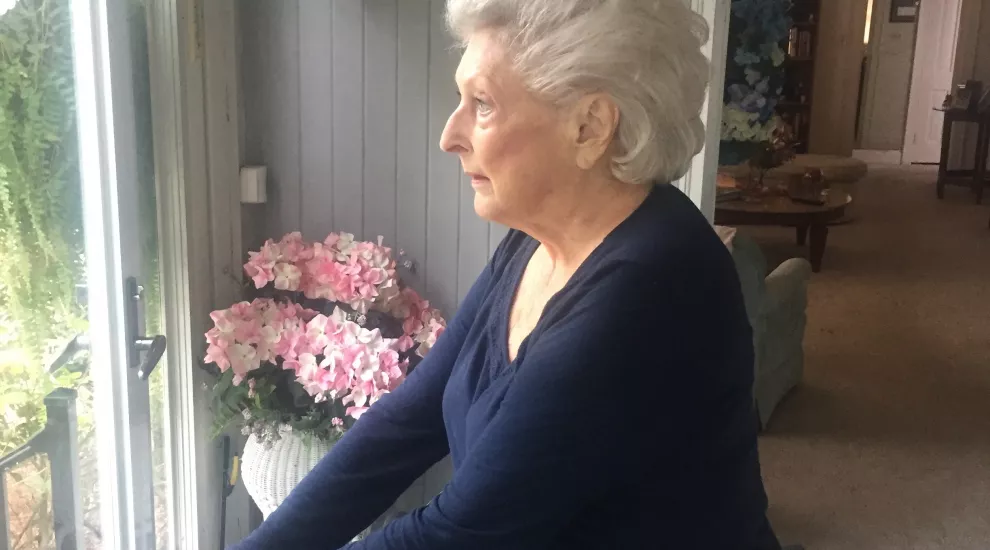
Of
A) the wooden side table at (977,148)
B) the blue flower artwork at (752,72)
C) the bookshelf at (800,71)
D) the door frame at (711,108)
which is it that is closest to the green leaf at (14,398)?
the door frame at (711,108)

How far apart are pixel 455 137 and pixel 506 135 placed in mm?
72

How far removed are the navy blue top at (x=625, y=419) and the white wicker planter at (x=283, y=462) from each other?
74 centimetres

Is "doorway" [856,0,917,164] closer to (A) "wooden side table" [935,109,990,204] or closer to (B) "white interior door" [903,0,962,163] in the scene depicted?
(B) "white interior door" [903,0,962,163]

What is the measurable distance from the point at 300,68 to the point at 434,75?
27 cm

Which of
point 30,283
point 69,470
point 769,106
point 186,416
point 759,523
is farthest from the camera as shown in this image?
point 769,106

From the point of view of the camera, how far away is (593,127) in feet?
2.94

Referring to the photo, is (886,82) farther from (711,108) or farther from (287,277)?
(287,277)

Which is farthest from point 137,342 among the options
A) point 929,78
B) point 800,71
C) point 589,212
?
point 929,78

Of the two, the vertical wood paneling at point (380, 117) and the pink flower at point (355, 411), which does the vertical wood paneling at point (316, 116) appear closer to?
the vertical wood paneling at point (380, 117)

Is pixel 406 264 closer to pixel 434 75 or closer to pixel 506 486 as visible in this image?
pixel 434 75

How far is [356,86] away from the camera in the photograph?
1.80m

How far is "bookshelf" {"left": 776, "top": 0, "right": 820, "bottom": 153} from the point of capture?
26.8 feet

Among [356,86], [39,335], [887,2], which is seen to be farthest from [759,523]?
[887,2]

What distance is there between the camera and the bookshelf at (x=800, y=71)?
322 inches
